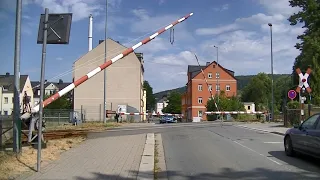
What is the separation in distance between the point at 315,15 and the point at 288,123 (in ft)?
26.0

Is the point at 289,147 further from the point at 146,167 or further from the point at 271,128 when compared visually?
the point at 271,128

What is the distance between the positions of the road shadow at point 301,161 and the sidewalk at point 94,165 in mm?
4169

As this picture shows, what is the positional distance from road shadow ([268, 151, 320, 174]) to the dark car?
25 centimetres

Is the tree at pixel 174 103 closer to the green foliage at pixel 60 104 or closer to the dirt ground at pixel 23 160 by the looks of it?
the green foliage at pixel 60 104

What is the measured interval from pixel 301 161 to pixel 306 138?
2.88 feet

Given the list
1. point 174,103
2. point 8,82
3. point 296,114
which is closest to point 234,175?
point 8,82

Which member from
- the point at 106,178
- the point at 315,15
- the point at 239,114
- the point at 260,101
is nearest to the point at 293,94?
the point at 315,15

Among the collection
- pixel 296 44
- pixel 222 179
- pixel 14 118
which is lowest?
pixel 222 179

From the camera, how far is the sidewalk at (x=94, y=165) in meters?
8.62

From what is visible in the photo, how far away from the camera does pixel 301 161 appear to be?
1170cm

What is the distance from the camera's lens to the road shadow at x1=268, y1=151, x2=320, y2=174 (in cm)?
1046

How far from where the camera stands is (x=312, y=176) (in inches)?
360

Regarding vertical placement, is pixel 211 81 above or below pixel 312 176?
above

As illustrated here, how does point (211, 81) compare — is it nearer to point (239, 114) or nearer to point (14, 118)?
point (239, 114)
